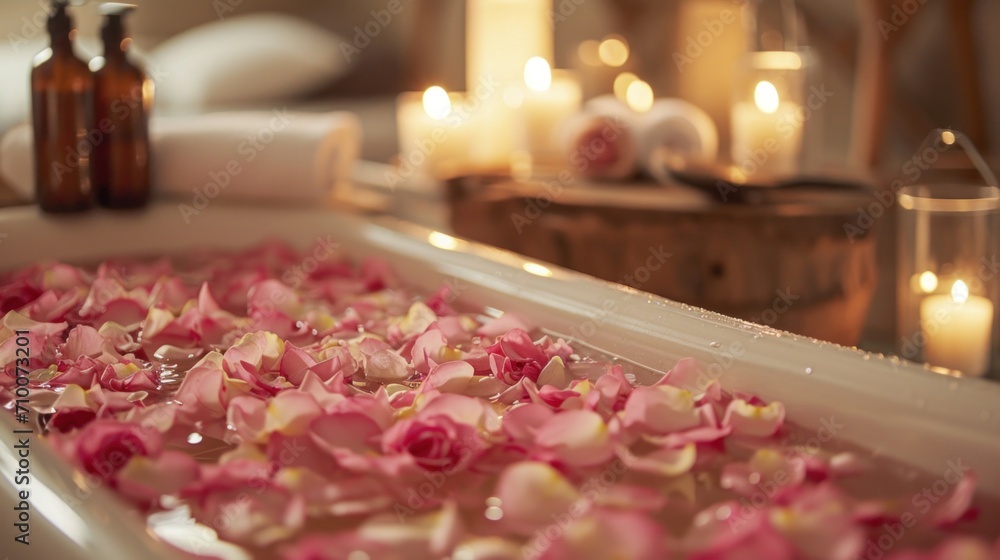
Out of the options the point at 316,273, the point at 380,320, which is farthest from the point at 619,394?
the point at 316,273

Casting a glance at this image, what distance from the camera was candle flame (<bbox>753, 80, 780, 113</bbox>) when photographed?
2.31m

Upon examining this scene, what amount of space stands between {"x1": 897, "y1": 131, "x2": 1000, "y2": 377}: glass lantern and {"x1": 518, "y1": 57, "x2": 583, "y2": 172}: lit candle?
0.91 metres

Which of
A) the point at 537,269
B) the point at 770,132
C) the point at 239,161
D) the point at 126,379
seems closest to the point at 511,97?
the point at 770,132

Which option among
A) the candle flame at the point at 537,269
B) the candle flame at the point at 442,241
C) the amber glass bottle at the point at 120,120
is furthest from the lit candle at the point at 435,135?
the candle flame at the point at 537,269

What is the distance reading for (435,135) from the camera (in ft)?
7.90

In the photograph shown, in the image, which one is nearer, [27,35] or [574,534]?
[574,534]

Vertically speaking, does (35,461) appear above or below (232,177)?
below

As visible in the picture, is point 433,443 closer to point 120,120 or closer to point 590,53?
point 120,120

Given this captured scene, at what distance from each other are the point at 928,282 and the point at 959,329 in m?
0.10

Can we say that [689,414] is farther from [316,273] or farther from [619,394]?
[316,273]

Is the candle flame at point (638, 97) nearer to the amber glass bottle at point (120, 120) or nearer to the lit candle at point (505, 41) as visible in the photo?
the lit candle at point (505, 41)

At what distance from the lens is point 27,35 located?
12.1 ft

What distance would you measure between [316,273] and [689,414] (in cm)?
74

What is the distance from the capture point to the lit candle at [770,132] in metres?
2.31
